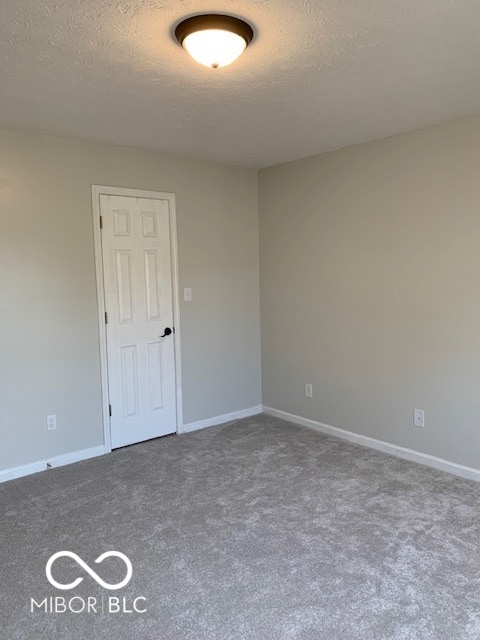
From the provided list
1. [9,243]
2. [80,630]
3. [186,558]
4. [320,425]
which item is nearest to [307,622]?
[186,558]

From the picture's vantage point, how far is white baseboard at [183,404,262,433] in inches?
168

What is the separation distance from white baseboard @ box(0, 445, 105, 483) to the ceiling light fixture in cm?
292

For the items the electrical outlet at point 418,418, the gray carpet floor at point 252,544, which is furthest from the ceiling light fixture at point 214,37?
the electrical outlet at point 418,418

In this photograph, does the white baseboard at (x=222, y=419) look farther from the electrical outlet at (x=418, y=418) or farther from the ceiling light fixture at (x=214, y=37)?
the ceiling light fixture at (x=214, y=37)

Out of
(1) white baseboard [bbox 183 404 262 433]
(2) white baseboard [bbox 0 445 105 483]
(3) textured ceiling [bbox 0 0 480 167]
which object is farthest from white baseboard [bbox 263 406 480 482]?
(3) textured ceiling [bbox 0 0 480 167]

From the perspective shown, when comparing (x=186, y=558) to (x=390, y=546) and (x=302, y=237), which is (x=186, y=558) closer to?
(x=390, y=546)

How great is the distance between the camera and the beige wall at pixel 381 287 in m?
3.18

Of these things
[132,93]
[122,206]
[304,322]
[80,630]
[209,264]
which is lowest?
[80,630]

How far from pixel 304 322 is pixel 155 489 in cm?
197

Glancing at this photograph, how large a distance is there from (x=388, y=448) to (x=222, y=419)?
1559 mm

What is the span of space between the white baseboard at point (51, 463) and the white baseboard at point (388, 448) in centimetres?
177

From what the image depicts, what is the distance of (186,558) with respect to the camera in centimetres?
238

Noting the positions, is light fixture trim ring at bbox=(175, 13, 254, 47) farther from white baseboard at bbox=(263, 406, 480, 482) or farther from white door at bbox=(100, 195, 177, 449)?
white baseboard at bbox=(263, 406, 480, 482)
